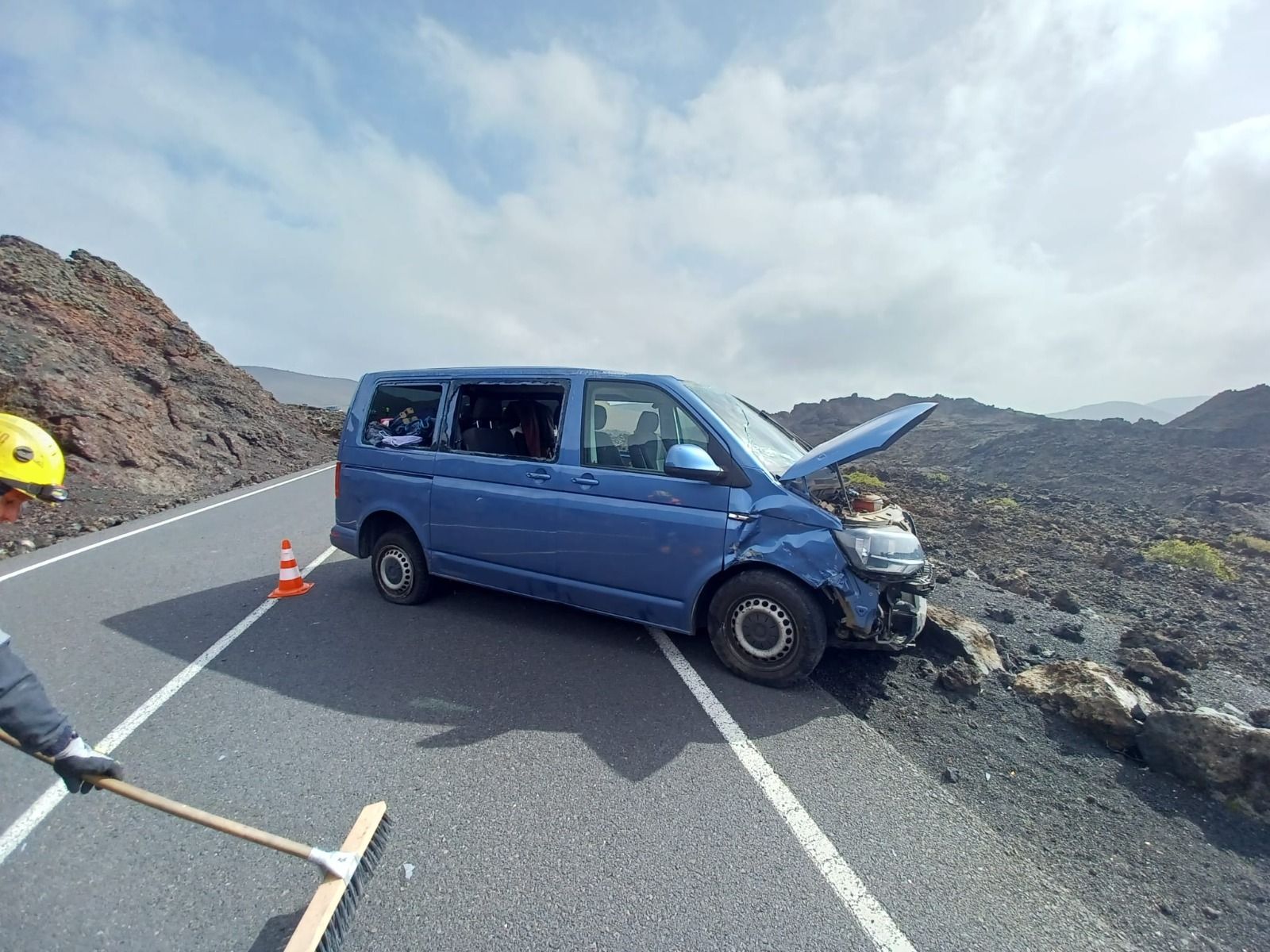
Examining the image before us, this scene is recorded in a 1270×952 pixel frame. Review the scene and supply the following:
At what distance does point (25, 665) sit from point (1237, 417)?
41412 millimetres

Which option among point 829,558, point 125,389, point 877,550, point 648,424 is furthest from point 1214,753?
point 125,389

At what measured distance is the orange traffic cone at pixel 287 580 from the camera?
5285 mm

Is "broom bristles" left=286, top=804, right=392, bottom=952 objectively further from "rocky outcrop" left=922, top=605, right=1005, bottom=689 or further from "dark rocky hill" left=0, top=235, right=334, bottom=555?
"dark rocky hill" left=0, top=235, right=334, bottom=555

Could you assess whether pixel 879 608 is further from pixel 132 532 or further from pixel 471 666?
pixel 132 532

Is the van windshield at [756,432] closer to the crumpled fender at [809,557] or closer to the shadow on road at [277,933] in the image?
the crumpled fender at [809,557]

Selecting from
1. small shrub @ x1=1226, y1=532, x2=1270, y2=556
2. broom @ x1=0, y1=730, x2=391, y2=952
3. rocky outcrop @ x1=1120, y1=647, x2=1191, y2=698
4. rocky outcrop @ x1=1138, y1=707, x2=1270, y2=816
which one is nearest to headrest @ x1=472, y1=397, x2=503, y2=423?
broom @ x1=0, y1=730, x2=391, y2=952

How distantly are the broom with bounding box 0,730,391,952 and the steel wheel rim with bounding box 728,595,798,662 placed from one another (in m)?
2.25

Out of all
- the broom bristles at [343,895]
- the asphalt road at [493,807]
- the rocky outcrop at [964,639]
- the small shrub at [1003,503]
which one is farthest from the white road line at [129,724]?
the small shrub at [1003,503]

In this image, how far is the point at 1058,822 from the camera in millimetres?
2633

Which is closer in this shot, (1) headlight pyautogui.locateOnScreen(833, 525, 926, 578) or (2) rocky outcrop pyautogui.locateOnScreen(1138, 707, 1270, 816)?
(2) rocky outcrop pyautogui.locateOnScreen(1138, 707, 1270, 816)

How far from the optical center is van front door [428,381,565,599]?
4.23 meters

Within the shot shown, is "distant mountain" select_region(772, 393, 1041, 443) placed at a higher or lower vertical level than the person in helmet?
higher

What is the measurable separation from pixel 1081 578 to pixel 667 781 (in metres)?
7.05

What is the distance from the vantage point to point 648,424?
410 centimetres
